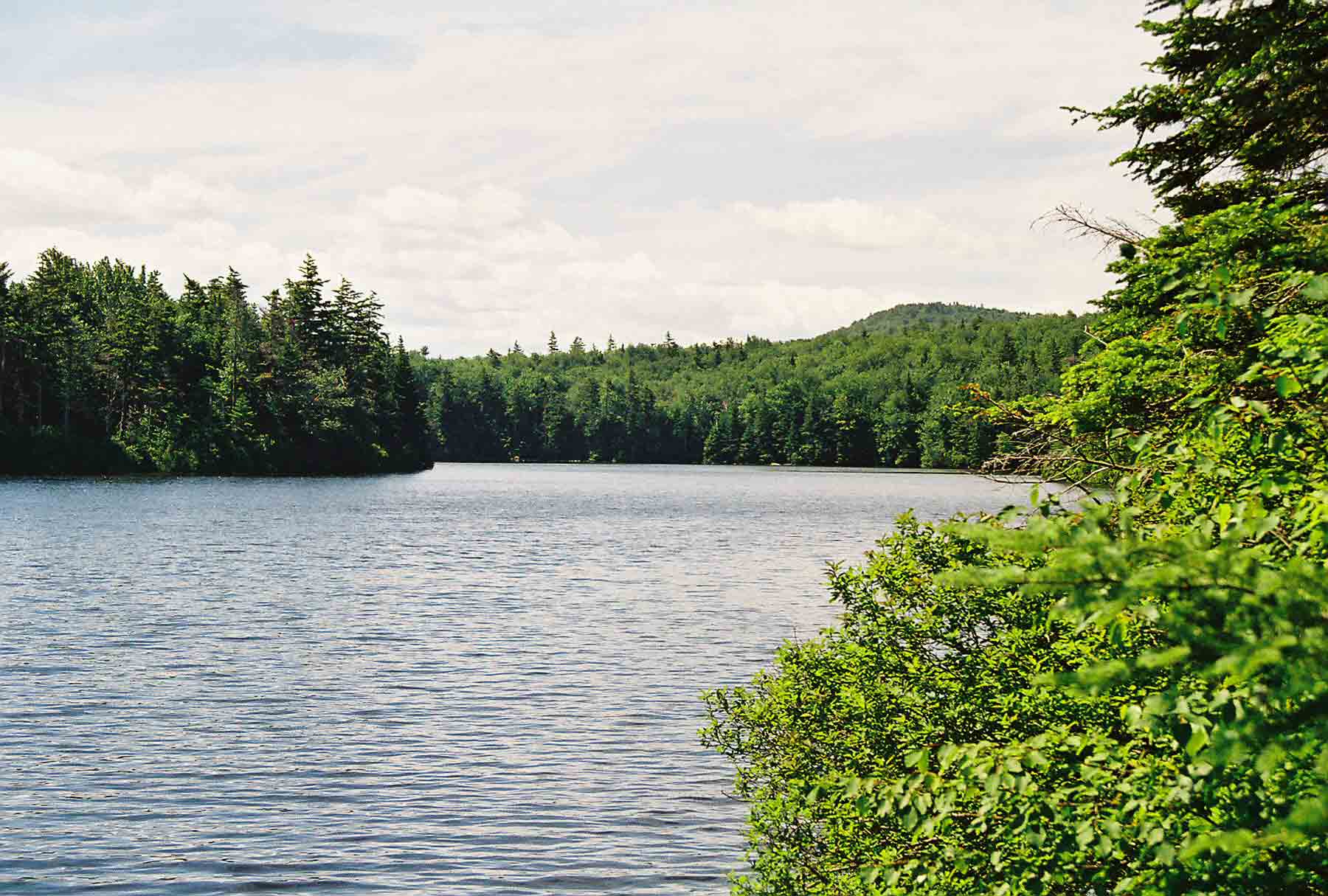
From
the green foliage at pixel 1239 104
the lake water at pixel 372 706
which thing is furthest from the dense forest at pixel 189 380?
the green foliage at pixel 1239 104

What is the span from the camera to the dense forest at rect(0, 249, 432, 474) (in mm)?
98812

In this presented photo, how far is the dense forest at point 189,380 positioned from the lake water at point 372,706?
48.2 meters

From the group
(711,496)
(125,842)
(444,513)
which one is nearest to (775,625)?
(125,842)

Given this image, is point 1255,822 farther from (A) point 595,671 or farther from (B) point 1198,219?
(A) point 595,671

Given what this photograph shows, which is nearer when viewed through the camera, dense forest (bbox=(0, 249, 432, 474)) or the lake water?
the lake water

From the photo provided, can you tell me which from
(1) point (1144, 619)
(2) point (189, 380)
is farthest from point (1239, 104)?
(2) point (189, 380)

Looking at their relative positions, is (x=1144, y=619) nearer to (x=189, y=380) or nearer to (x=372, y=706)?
(x=372, y=706)

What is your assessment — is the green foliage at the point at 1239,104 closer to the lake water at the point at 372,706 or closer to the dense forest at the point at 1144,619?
the dense forest at the point at 1144,619

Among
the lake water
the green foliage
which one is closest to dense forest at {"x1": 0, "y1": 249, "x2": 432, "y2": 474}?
the lake water

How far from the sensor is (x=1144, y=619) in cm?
726

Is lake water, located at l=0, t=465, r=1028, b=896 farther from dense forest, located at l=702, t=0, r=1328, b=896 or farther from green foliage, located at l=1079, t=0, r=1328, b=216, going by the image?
green foliage, located at l=1079, t=0, r=1328, b=216

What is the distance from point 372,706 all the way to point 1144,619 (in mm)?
18753

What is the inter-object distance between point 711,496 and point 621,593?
59729 millimetres

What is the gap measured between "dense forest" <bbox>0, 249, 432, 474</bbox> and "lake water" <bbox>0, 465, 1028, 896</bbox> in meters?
48.2
